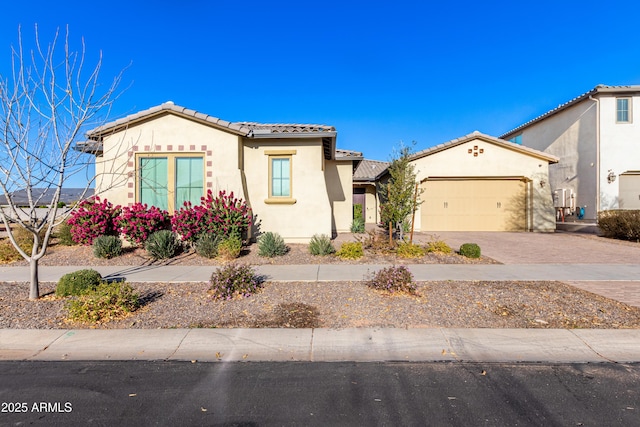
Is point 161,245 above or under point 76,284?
above

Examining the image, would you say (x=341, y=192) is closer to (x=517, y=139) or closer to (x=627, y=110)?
(x=627, y=110)

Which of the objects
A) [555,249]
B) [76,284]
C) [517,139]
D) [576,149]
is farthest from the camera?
[517,139]

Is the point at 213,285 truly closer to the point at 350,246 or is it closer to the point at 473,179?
the point at 350,246

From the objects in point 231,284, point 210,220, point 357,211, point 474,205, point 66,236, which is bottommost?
point 231,284

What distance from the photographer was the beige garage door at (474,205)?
17281mm

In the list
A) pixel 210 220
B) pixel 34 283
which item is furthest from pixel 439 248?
pixel 34 283

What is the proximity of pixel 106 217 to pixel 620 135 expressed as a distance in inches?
917

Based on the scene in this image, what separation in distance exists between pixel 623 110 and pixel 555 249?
38.0ft

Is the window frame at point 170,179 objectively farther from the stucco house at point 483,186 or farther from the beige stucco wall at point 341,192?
the stucco house at point 483,186

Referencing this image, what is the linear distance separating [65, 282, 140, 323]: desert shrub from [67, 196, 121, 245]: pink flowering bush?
19.6 feet

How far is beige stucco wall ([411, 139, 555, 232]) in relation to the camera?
1695 centimetres

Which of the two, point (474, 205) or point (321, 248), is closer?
point (321, 248)

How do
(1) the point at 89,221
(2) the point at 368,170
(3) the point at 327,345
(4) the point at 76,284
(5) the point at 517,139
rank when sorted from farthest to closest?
(2) the point at 368,170
(5) the point at 517,139
(1) the point at 89,221
(4) the point at 76,284
(3) the point at 327,345

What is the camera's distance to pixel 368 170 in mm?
25688
